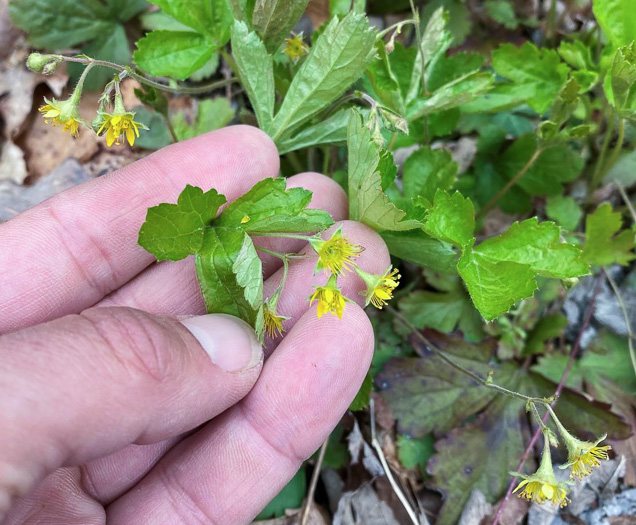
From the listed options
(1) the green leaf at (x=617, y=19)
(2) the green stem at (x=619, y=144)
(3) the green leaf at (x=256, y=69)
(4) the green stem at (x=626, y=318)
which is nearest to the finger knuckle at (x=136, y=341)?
(3) the green leaf at (x=256, y=69)

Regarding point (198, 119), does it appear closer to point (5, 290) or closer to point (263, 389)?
point (5, 290)

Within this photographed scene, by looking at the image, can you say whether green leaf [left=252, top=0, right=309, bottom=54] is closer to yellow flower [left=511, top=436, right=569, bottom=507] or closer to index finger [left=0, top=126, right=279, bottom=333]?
index finger [left=0, top=126, right=279, bottom=333]

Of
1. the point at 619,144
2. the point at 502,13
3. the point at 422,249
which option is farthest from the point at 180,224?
the point at 502,13

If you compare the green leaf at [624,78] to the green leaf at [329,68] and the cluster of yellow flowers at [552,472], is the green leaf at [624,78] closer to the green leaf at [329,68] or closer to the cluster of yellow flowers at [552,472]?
the green leaf at [329,68]

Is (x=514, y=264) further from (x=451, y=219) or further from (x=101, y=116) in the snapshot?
(x=101, y=116)

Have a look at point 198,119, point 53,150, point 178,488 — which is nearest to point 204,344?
point 178,488

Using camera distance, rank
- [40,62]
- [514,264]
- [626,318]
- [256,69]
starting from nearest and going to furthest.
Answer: [40,62], [514,264], [256,69], [626,318]
